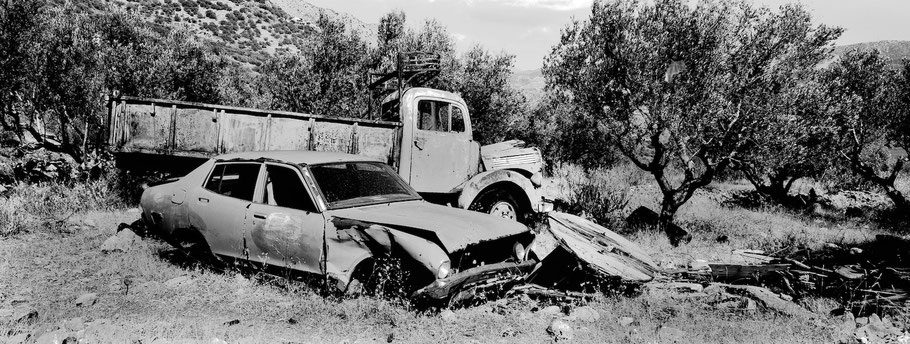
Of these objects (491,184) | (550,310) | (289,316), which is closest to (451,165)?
(491,184)

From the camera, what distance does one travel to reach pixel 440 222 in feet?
16.4

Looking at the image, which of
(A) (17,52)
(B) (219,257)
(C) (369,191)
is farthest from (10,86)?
(C) (369,191)

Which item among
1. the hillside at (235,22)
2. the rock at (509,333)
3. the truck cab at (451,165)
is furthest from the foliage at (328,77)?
the hillside at (235,22)

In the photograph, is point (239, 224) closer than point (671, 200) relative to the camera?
Yes

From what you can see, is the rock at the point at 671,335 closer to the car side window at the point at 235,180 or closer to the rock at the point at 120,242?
the car side window at the point at 235,180

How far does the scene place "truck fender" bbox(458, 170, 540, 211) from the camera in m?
8.16

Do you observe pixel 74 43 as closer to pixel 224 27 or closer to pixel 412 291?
pixel 412 291

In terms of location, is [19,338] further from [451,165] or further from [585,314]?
[451,165]

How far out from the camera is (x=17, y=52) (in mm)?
10508

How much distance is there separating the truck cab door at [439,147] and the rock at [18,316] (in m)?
5.07

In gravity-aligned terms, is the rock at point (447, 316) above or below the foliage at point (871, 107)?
below

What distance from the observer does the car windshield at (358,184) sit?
538cm

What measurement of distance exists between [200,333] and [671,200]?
907 centimetres

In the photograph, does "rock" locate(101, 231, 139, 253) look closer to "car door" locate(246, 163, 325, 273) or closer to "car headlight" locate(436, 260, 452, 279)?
"car door" locate(246, 163, 325, 273)
